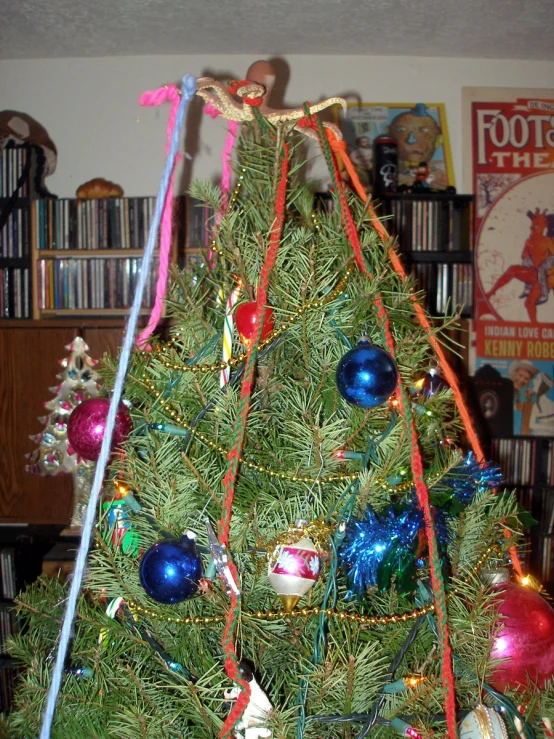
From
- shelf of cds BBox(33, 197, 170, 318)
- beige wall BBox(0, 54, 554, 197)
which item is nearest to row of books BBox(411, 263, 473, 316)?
beige wall BBox(0, 54, 554, 197)

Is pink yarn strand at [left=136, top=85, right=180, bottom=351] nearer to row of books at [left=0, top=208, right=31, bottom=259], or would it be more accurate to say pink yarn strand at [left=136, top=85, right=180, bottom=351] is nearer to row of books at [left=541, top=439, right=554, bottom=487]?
row of books at [left=0, top=208, right=31, bottom=259]

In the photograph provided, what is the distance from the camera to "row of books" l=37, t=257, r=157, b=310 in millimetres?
2102

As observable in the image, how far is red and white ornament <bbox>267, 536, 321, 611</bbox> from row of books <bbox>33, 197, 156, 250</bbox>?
1.76 m

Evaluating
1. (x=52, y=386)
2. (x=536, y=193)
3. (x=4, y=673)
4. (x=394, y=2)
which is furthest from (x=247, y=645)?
(x=536, y=193)

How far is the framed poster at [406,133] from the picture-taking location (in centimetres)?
227

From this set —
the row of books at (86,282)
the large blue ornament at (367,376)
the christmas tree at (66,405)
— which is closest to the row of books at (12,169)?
the row of books at (86,282)

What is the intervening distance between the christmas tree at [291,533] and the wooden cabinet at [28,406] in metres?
1.32

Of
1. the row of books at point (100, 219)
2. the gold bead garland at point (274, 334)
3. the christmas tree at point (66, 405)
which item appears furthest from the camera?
the row of books at point (100, 219)

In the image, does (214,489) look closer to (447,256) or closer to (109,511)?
(109,511)

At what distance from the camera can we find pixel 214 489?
1.82ft

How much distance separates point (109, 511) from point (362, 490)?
0.88 feet

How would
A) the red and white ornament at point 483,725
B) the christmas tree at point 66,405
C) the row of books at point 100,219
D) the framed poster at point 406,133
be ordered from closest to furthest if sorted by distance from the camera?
1. the red and white ornament at point 483,725
2. the christmas tree at point 66,405
3. the row of books at point 100,219
4. the framed poster at point 406,133

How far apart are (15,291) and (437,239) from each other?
5.20 feet

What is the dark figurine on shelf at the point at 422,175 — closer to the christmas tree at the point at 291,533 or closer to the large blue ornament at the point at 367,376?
the christmas tree at the point at 291,533
